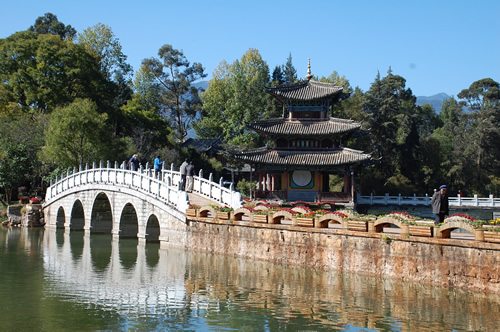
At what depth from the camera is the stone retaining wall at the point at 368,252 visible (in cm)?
1500

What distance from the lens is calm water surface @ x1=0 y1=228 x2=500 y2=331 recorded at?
42.1 feet

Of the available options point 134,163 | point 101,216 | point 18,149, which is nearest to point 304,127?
point 134,163

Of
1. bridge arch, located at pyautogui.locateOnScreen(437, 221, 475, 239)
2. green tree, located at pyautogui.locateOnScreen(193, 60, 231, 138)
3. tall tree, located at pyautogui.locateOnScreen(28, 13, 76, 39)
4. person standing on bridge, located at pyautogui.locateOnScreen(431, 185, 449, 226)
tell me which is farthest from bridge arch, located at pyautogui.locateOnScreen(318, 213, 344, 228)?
tall tree, located at pyautogui.locateOnScreen(28, 13, 76, 39)

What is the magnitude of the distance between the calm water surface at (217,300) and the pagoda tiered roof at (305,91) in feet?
68.9

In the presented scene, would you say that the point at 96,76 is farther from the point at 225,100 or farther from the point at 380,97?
the point at 380,97

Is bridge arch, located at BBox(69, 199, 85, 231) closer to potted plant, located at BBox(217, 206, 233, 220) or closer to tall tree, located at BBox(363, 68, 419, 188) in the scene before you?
potted plant, located at BBox(217, 206, 233, 220)

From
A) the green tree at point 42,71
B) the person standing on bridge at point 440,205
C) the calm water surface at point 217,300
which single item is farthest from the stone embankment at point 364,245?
the green tree at point 42,71

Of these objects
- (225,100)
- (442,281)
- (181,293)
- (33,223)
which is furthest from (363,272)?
(225,100)

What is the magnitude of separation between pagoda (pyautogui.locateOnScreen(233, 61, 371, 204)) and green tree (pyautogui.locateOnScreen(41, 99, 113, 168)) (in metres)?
9.40

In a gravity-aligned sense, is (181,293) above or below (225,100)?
below

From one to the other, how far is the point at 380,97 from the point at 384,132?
3.97m

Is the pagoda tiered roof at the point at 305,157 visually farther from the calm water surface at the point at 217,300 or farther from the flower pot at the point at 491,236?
the flower pot at the point at 491,236

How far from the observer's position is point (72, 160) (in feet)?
131

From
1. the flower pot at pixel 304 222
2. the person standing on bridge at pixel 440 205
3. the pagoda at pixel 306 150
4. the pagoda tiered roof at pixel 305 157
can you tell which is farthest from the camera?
the pagoda at pixel 306 150
